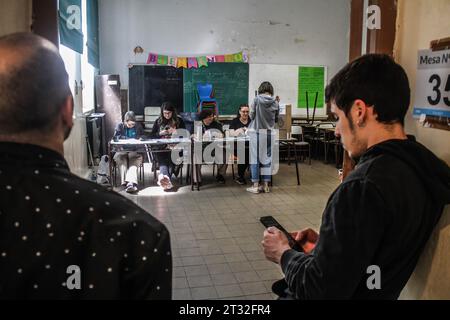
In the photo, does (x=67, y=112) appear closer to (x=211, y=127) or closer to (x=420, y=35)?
(x=420, y=35)

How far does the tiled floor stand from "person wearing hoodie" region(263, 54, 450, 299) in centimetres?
175

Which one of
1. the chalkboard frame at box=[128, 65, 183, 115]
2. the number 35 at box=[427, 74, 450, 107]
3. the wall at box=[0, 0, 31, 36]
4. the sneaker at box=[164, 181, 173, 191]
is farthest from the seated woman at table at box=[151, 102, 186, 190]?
the number 35 at box=[427, 74, 450, 107]

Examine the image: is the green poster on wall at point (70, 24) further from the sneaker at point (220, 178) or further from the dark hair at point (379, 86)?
the dark hair at point (379, 86)

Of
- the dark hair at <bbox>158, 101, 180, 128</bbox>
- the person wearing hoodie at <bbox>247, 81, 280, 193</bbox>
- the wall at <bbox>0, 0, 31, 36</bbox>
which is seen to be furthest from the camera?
the dark hair at <bbox>158, 101, 180, 128</bbox>

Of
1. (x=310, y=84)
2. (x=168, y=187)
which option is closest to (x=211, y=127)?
(x=168, y=187)

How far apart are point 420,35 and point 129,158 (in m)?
4.71

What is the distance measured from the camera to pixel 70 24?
464cm

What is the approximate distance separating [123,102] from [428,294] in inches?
279

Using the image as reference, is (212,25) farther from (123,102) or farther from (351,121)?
(351,121)

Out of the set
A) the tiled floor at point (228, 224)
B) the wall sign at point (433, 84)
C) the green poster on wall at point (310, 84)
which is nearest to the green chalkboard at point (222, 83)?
the green poster on wall at point (310, 84)

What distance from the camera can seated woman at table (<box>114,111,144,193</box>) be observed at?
548 cm

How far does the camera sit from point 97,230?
2.46ft

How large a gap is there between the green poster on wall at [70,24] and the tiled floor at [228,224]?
1.96m

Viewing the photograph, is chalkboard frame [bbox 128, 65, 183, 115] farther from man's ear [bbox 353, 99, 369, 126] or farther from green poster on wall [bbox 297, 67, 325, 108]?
man's ear [bbox 353, 99, 369, 126]
